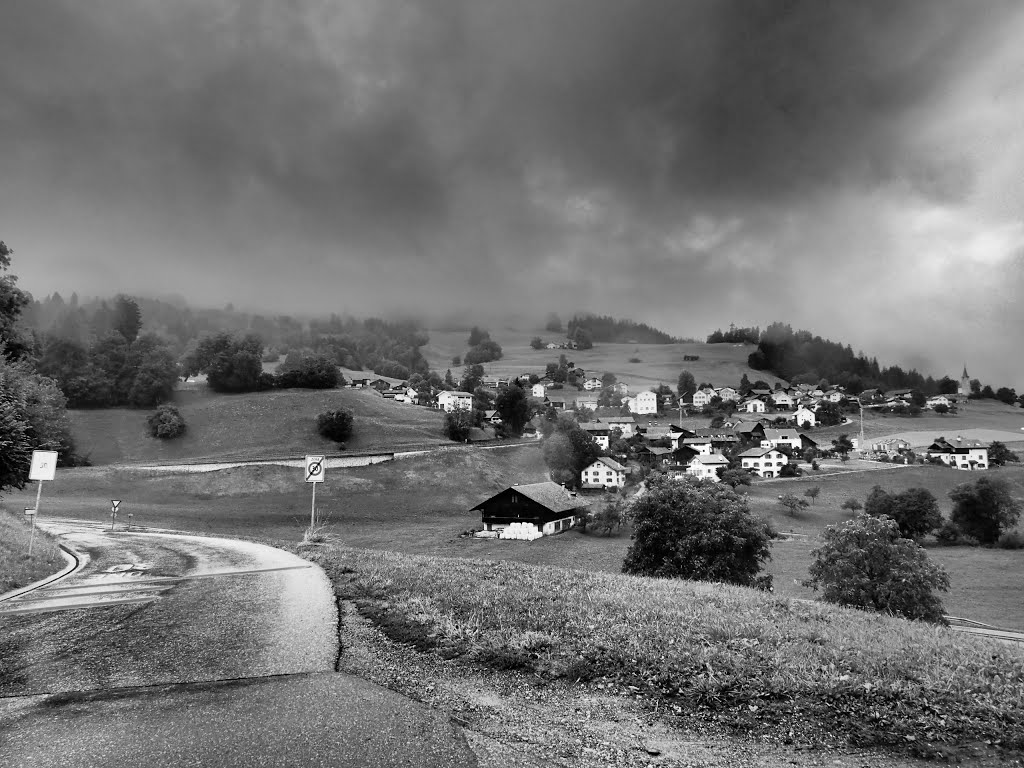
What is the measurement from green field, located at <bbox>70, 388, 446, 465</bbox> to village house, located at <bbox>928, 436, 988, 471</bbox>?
118 m

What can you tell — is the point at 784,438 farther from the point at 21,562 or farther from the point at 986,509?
the point at 21,562

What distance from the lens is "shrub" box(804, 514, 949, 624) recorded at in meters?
32.2

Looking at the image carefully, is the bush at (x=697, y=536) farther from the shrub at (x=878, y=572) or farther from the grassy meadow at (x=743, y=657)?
the grassy meadow at (x=743, y=657)

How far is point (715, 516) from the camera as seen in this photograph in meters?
40.3

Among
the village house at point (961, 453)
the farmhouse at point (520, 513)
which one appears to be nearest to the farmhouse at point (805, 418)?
the village house at point (961, 453)

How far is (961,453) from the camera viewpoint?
13225cm

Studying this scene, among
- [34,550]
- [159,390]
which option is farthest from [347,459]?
[34,550]

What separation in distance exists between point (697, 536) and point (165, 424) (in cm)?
9544

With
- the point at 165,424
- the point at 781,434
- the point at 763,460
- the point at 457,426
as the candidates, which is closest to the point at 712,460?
the point at 763,460

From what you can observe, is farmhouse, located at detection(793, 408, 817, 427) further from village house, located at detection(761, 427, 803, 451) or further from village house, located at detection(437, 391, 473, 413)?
village house, located at detection(437, 391, 473, 413)

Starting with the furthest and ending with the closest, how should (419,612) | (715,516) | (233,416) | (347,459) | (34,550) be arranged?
(233,416) < (347,459) < (715,516) < (34,550) < (419,612)

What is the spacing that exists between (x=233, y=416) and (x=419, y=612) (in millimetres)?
112188

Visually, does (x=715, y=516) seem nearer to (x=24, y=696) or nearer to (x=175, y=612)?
(x=175, y=612)

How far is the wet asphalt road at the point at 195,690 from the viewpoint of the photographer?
575 centimetres
